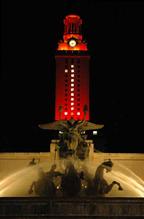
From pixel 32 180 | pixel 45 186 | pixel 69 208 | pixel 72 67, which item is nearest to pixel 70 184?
pixel 45 186

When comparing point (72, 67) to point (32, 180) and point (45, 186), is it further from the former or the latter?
point (45, 186)

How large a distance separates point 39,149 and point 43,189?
2382cm

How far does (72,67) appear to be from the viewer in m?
44.6

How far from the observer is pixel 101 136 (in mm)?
44250

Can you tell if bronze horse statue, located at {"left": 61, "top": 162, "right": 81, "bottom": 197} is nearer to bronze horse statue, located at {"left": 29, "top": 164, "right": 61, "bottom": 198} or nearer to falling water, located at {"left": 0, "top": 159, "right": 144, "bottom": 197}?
bronze horse statue, located at {"left": 29, "top": 164, "right": 61, "bottom": 198}

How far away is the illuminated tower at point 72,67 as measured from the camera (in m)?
44.0

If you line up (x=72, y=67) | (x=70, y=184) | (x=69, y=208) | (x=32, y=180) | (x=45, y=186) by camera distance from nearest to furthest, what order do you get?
(x=69, y=208) < (x=70, y=184) < (x=45, y=186) < (x=32, y=180) < (x=72, y=67)

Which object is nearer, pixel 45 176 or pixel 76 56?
pixel 45 176

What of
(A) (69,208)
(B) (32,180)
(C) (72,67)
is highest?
(C) (72,67)

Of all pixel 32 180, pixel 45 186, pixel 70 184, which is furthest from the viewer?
pixel 32 180

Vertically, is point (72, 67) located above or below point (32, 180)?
above

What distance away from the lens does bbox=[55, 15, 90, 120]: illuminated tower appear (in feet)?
144

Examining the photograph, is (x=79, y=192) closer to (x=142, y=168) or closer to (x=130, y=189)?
(x=130, y=189)

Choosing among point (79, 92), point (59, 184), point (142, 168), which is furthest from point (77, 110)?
point (59, 184)
